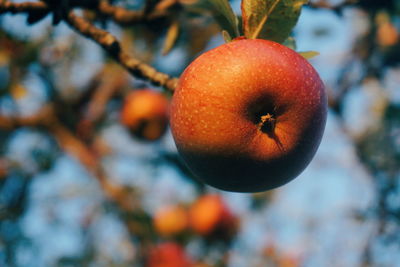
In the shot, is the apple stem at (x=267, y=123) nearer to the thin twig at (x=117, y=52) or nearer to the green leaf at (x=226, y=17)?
the green leaf at (x=226, y=17)

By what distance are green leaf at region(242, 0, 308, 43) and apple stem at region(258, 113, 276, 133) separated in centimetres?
27

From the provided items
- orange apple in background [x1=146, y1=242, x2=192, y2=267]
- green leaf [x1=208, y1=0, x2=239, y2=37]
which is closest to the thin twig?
green leaf [x1=208, y1=0, x2=239, y2=37]

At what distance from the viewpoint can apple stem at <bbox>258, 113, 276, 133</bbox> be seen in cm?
99

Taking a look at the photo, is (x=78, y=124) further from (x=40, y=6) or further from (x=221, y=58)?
(x=221, y=58)

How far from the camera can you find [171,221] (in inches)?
188

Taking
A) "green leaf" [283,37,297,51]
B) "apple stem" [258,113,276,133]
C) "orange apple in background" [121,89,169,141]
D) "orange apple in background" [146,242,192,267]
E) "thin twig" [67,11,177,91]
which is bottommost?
"orange apple in background" [146,242,192,267]

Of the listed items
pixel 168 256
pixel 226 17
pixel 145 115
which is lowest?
pixel 168 256

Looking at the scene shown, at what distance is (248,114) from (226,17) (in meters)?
0.29

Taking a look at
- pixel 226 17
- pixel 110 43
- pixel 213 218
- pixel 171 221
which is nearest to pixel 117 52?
pixel 110 43

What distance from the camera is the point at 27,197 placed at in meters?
2.65

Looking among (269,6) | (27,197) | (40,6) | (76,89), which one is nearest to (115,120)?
(76,89)

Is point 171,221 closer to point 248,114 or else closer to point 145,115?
point 145,115

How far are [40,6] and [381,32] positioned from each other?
3193mm

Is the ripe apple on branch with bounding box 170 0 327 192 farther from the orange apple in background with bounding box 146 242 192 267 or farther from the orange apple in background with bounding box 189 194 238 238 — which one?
the orange apple in background with bounding box 189 194 238 238
